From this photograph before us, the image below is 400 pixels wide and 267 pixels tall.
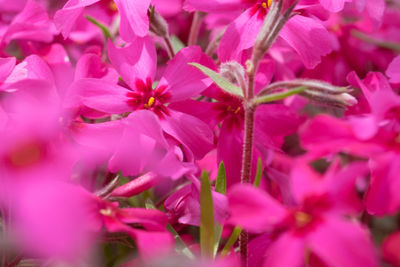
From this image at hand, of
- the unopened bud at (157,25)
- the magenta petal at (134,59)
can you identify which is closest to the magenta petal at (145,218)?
the magenta petal at (134,59)

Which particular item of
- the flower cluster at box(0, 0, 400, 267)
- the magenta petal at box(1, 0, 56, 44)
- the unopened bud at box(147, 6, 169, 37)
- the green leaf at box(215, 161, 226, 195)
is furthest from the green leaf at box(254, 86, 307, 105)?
the magenta petal at box(1, 0, 56, 44)

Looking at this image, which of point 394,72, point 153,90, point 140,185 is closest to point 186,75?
point 153,90

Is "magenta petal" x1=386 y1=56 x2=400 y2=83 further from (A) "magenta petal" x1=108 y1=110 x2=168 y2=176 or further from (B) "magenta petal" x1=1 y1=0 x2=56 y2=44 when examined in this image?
(B) "magenta petal" x1=1 y1=0 x2=56 y2=44

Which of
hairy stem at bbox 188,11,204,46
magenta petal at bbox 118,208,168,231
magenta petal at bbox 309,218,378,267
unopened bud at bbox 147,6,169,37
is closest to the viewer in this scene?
magenta petal at bbox 309,218,378,267

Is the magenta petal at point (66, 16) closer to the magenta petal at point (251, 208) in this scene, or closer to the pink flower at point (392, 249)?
the magenta petal at point (251, 208)

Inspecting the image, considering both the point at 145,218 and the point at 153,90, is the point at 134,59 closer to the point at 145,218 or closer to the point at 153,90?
the point at 153,90

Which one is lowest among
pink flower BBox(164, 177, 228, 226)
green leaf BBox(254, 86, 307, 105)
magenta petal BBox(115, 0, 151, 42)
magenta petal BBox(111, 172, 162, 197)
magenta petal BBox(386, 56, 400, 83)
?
pink flower BBox(164, 177, 228, 226)
